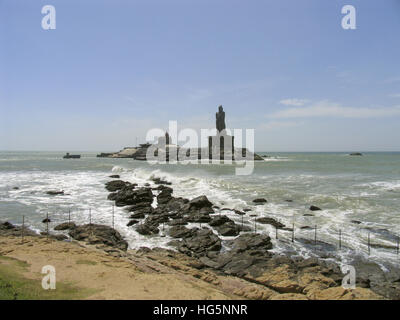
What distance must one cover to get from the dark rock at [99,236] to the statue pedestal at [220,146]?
11355 centimetres

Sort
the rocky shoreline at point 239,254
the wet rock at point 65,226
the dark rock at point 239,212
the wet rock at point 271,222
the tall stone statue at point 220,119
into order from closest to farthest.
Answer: the rocky shoreline at point 239,254
the wet rock at point 65,226
the wet rock at point 271,222
the dark rock at point 239,212
the tall stone statue at point 220,119

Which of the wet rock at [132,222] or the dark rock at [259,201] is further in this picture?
the dark rock at [259,201]

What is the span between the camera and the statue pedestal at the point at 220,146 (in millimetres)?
132625

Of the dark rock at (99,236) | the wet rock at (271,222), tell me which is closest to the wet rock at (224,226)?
the wet rock at (271,222)

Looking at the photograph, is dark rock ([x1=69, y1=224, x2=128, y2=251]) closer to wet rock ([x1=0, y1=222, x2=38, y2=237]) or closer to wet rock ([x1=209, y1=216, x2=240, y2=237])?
wet rock ([x1=0, y1=222, x2=38, y2=237])

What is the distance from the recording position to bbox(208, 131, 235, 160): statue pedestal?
13262cm

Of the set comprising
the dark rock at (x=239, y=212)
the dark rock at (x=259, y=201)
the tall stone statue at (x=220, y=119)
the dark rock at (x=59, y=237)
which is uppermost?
the tall stone statue at (x=220, y=119)

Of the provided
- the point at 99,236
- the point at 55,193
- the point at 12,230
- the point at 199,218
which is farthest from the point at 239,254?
the point at 55,193

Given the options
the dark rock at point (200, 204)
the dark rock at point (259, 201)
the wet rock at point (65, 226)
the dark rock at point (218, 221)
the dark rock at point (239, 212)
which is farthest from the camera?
the dark rock at point (259, 201)

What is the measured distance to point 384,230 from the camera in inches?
741

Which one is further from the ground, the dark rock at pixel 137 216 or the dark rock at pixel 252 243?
the dark rock at pixel 252 243

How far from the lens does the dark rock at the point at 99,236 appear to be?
16.6m

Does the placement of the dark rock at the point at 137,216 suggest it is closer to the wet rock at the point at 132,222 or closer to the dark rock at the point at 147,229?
the wet rock at the point at 132,222
